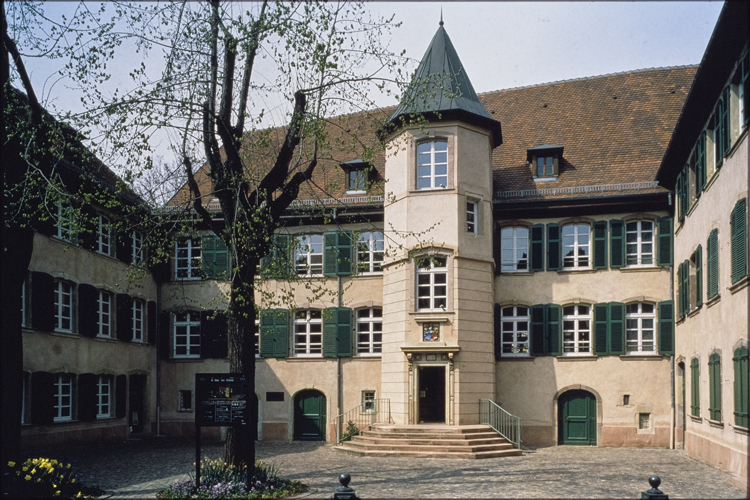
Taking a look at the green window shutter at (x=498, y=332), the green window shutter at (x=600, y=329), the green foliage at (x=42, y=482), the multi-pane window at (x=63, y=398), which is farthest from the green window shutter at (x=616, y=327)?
the green foliage at (x=42, y=482)

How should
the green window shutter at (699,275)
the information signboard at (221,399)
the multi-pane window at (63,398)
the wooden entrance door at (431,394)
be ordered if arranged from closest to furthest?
1. the information signboard at (221,399)
2. the green window shutter at (699,275)
3. the multi-pane window at (63,398)
4. the wooden entrance door at (431,394)

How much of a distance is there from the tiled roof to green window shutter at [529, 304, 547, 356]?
3.17 metres

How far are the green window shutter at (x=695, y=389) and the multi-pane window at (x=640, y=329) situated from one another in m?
3.29

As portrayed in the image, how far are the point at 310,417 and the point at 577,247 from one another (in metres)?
9.37

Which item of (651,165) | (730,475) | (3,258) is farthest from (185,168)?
(651,165)

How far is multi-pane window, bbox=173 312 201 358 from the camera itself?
2691 cm

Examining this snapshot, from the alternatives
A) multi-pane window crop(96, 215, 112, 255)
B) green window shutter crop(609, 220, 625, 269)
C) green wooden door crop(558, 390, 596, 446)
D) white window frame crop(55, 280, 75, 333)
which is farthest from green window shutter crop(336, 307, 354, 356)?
green window shutter crop(609, 220, 625, 269)

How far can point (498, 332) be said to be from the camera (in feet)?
79.6

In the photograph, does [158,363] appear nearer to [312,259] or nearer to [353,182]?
[312,259]

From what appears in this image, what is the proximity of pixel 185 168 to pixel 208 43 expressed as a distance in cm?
207

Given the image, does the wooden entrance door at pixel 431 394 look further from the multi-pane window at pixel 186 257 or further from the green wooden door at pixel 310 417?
the multi-pane window at pixel 186 257

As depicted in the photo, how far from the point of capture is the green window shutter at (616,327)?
23406 millimetres

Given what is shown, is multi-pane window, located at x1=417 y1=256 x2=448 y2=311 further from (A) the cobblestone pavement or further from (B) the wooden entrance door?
(A) the cobblestone pavement

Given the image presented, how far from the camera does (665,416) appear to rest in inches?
904
